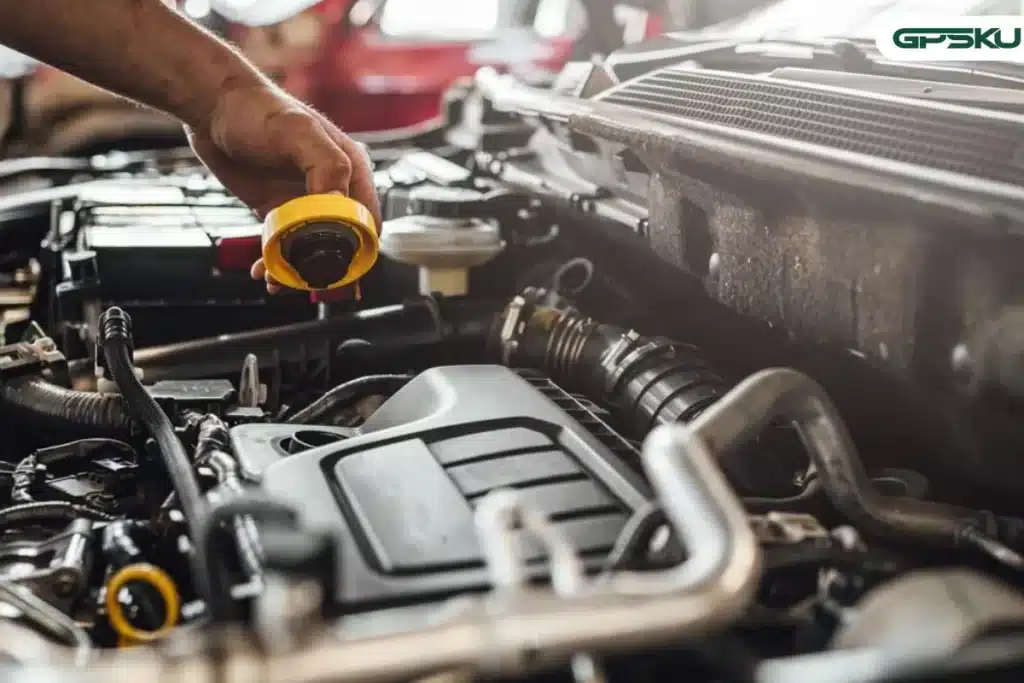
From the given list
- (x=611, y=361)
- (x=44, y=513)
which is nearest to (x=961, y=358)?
(x=611, y=361)

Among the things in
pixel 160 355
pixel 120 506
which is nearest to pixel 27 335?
pixel 160 355

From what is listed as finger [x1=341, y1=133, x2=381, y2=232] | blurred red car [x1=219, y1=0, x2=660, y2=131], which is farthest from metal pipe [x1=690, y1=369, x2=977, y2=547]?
blurred red car [x1=219, y1=0, x2=660, y2=131]

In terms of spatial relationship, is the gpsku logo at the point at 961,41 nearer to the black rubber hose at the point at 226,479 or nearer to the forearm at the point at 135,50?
the forearm at the point at 135,50

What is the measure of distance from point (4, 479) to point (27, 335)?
14.6 inches

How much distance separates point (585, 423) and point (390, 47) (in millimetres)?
2898

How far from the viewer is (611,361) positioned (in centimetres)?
119

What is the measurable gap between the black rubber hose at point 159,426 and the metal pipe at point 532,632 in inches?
6.8

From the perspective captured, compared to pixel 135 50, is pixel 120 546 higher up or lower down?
lower down

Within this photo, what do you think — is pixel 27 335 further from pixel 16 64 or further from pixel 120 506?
pixel 16 64

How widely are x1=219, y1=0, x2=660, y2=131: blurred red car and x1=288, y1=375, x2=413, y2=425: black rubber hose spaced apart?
93.3 inches

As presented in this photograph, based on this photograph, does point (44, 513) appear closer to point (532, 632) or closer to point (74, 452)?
point (74, 452)

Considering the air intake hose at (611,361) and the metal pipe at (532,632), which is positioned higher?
the metal pipe at (532,632)

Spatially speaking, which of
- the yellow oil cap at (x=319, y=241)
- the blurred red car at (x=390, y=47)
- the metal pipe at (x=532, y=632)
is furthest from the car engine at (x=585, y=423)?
the blurred red car at (x=390, y=47)

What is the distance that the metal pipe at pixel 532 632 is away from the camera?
20.7 inches
